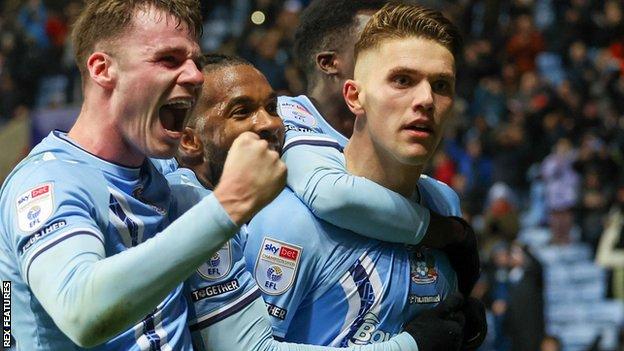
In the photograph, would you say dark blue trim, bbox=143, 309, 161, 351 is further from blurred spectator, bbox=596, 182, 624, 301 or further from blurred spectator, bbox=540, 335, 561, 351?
blurred spectator, bbox=596, 182, 624, 301

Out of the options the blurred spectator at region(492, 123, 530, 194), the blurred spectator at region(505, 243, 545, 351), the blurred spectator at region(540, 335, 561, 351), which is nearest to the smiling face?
the blurred spectator at region(540, 335, 561, 351)

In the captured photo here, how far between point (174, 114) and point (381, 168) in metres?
0.90

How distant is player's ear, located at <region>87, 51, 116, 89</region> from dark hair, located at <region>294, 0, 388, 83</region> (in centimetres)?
196

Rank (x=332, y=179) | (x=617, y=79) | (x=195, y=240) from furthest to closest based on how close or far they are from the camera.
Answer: (x=617, y=79) → (x=332, y=179) → (x=195, y=240)

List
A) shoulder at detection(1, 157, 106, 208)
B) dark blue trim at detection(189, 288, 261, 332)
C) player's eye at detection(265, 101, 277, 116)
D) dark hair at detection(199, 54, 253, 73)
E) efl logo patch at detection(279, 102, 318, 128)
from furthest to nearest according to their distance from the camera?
efl logo patch at detection(279, 102, 318, 128)
dark hair at detection(199, 54, 253, 73)
player's eye at detection(265, 101, 277, 116)
dark blue trim at detection(189, 288, 261, 332)
shoulder at detection(1, 157, 106, 208)

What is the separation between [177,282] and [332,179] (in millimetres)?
1084

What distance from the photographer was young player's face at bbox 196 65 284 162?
184 inches

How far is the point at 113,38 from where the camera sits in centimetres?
366

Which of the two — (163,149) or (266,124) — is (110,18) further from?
(266,124)

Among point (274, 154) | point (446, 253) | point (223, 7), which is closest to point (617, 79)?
point (223, 7)

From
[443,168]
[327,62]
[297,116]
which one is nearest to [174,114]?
[297,116]

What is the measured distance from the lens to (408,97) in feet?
13.8

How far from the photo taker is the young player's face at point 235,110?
466 cm

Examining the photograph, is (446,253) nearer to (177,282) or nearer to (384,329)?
(384,329)
